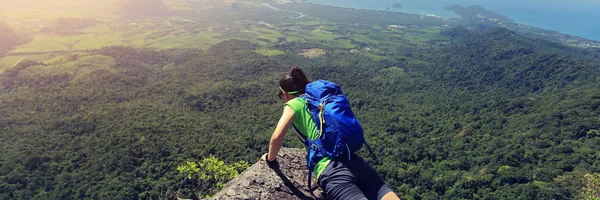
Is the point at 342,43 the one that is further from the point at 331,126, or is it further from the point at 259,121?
the point at 331,126

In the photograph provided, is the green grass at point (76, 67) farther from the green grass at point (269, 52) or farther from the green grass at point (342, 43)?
the green grass at point (342, 43)

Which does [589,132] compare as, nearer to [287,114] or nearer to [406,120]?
[406,120]

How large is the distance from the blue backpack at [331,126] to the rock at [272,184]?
129 centimetres

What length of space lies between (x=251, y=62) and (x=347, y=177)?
327 feet

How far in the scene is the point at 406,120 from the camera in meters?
66.9

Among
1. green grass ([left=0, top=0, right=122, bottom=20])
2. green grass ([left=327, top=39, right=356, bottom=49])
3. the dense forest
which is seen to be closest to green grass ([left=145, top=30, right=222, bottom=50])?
the dense forest

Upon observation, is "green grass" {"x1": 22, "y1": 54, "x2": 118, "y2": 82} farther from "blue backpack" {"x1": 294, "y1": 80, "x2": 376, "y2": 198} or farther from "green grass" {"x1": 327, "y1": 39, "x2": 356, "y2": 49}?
"green grass" {"x1": 327, "y1": 39, "x2": 356, "y2": 49}

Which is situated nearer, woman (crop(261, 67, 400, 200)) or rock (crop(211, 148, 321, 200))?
woman (crop(261, 67, 400, 200))

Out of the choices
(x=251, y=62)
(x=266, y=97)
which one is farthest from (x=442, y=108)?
(x=251, y=62)

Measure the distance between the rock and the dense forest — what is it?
441cm

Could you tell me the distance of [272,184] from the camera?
6.50 meters

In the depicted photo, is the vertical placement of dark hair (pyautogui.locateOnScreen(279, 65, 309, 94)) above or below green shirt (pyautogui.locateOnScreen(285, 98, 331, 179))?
above

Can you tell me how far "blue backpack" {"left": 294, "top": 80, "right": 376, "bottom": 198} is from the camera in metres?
5.01

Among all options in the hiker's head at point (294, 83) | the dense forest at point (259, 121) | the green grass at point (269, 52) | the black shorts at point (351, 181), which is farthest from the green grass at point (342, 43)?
the black shorts at point (351, 181)
